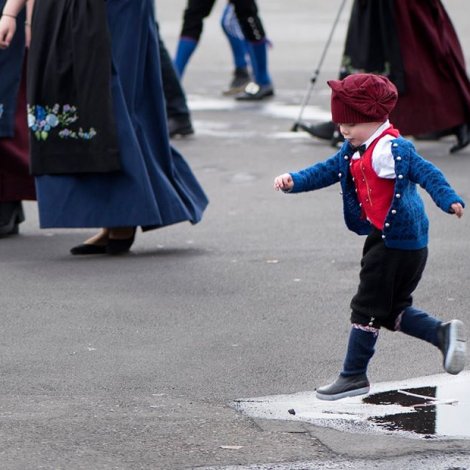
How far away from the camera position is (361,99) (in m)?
5.10

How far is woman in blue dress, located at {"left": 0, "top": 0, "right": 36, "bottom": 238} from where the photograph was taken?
804 centimetres

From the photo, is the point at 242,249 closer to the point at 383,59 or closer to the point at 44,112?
the point at 44,112

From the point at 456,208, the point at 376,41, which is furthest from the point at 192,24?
the point at 456,208

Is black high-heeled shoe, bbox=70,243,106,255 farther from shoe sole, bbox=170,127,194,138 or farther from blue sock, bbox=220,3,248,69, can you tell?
blue sock, bbox=220,3,248,69

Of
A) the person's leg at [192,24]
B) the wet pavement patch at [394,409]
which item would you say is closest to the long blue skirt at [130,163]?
the wet pavement patch at [394,409]

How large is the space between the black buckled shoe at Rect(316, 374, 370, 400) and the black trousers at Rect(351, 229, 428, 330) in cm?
19

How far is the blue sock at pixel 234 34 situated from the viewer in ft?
48.2

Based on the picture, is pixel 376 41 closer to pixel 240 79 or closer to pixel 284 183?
pixel 240 79

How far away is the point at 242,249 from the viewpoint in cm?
798

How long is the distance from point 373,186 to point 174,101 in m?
6.44

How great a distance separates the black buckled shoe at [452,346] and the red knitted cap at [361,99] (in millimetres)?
713

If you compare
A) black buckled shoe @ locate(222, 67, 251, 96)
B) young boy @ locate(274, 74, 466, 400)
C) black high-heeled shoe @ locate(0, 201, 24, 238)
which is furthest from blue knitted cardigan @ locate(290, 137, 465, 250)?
black buckled shoe @ locate(222, 67, 251, 96)

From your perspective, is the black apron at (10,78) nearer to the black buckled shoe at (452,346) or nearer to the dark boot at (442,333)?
the dark boot at (442,333)

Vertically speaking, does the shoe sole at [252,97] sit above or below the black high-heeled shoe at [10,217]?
below
